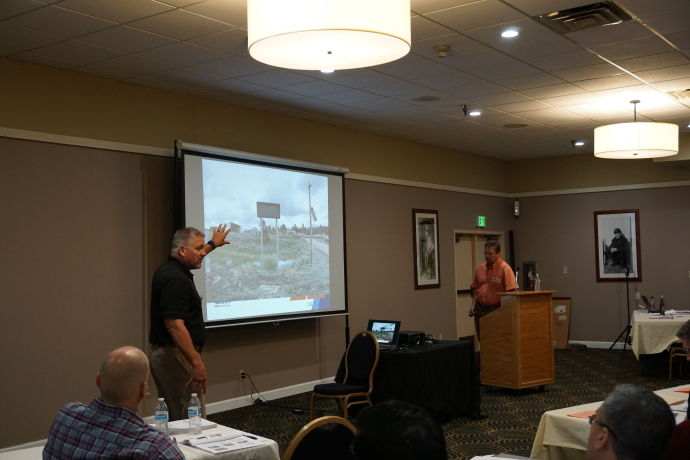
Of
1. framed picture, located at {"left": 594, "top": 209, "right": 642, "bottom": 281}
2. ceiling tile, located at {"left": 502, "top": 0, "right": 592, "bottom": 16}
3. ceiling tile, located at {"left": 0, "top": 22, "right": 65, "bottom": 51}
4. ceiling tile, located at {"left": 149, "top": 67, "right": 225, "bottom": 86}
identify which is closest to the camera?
ceiling tile, located at {"left": 502, "top": 0, "right": 592, "bottom": 16}

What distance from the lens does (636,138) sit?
717 centimetres

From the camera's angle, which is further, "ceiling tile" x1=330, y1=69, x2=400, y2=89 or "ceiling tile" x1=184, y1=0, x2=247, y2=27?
"ceiling tile" x1=330, y1=69, x2=400, y2=89

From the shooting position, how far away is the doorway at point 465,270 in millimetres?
11117

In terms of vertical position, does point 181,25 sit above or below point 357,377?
above

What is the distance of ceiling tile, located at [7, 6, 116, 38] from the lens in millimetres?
4695

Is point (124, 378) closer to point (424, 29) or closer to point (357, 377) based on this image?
point (424, 29)

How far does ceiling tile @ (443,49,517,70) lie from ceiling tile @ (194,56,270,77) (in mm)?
1656

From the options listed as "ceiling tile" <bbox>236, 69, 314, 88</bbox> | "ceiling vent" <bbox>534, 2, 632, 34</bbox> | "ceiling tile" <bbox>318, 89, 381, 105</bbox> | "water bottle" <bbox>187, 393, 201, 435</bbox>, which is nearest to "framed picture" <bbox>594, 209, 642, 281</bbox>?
"ceiling tile" <bbox>318, 89, 381, 105</bbox>

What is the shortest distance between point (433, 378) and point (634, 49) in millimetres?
3353

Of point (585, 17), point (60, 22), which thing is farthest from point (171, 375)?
point (585, 17)

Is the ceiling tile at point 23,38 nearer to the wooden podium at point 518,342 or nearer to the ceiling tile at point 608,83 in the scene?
the ceiling tile at point 608,83

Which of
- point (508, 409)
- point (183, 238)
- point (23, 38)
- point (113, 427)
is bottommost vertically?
point (508, 409)

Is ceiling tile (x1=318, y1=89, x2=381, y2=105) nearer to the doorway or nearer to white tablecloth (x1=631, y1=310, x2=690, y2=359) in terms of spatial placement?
the doorway

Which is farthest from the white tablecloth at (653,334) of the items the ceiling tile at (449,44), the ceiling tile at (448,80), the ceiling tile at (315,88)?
the ceiling tile at (315,88)
